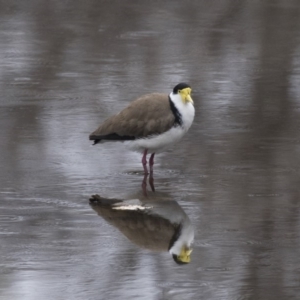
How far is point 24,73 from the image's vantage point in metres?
15.3

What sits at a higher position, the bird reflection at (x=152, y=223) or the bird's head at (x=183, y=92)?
the bird's head at (x=183, y=92)

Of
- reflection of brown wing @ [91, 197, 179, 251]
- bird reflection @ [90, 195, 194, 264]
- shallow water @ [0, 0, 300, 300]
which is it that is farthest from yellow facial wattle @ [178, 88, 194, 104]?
reflection of brown wing @ [91, 197, 179, 251]

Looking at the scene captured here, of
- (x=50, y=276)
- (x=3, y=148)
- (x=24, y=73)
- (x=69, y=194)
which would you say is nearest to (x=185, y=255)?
(x=50, y=276)

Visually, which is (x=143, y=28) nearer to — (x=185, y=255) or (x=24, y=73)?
(x=24, y=73)

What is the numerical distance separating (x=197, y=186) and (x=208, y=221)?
114 cm

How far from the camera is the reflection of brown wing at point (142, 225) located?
8.39 meters

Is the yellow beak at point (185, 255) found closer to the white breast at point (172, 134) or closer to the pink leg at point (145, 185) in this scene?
the pink leg at point (145, 185)

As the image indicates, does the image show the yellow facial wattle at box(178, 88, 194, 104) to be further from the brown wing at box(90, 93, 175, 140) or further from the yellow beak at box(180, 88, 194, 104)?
the brown wing at box(90, 93, 175, 140)

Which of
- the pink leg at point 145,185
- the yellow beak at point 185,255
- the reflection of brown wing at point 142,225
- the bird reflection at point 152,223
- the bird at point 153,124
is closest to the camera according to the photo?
the yellow beak at point 185,255

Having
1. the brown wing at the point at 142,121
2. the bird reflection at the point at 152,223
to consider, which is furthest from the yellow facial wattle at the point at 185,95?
the bird reflection at the point at 152,223

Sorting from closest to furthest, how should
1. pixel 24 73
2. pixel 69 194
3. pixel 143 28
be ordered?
pixel 69 194
pixel 24 73
pixel 143 28

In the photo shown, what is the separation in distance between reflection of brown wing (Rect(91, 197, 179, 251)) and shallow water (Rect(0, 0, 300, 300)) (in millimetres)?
109

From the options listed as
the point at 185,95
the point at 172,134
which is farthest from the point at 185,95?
the point at 172,134

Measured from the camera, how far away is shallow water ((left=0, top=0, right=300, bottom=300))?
7.70m
